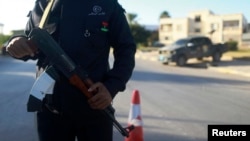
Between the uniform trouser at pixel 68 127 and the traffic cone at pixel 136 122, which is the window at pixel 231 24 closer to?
the traffic cone at pixel 136 122

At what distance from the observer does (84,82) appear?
233 centimetres

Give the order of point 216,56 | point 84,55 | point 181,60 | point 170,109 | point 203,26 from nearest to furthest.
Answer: point 84,55, point 170,109, point 181,60, point 216,56, point 203,26

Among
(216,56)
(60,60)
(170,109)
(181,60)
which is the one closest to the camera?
(60,60)

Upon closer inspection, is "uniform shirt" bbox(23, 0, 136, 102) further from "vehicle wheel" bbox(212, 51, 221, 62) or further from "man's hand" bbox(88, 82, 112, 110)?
"vehicle wheel" bbox(212, 51, 221, 62)

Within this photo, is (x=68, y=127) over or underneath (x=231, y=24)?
over

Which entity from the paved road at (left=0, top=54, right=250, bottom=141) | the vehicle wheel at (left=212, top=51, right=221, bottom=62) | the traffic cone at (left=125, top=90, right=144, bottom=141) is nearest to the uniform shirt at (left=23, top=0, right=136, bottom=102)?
the traffic cone at (left=125, top=90, right=144, bottom=141)

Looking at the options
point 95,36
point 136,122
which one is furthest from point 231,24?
point 95,36

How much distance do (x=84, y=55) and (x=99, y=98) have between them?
275 mm

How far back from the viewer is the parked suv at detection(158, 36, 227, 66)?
24875 millimetres

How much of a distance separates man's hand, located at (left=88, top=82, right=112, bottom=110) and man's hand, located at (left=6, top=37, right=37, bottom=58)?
1.29 feet

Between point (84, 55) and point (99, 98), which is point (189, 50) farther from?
point (99, 98)

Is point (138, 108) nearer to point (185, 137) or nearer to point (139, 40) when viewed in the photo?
point (185, 137)

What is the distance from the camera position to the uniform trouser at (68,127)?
249 cm

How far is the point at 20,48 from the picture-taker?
2348 mm
